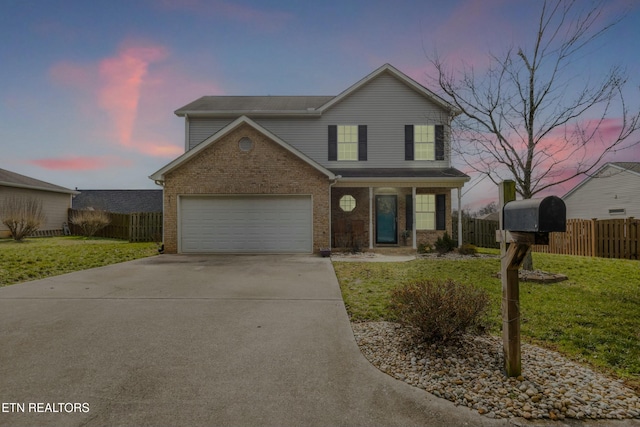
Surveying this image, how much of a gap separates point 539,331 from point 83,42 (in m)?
15.6

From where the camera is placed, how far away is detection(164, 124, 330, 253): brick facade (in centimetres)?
1255

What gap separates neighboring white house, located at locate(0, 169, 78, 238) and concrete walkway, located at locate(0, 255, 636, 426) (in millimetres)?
19537

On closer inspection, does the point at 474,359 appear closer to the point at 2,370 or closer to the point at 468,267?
the point at 2,370

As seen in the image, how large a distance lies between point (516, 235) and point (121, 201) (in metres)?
36.3

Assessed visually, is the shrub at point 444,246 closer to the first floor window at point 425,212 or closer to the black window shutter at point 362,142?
the first floor window at point 425,212

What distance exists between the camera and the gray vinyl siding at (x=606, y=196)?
62.4 feet

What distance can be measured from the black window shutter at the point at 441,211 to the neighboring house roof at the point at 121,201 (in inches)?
1037

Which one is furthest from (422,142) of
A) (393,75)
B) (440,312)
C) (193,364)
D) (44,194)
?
(44,194)

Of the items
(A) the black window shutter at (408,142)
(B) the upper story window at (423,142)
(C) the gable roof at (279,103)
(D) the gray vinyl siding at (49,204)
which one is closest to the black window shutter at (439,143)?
(B) the upper story window at (423,142)

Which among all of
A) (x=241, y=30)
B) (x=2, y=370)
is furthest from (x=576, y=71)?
(x=2, y=370)

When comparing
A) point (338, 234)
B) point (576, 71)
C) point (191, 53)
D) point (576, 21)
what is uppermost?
point (191, 53)

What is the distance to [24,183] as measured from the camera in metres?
20.9

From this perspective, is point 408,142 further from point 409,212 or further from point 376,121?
point 409,212

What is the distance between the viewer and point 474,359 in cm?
325
